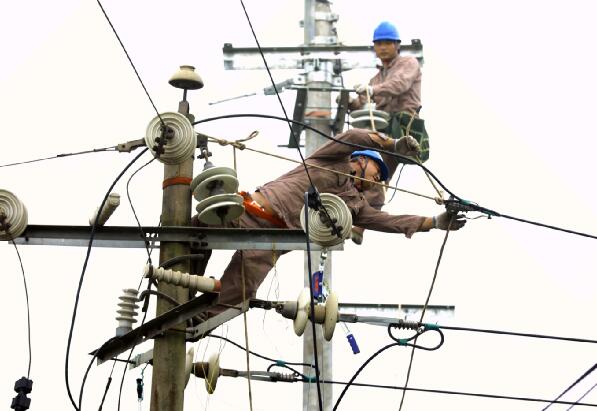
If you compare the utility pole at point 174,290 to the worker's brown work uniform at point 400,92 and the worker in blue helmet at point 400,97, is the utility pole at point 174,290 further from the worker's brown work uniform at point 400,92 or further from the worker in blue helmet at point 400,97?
the worker's brown work uniform at point 400,92

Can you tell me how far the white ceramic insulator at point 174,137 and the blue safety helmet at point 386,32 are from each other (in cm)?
596

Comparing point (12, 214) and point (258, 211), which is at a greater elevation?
point (258, 211)

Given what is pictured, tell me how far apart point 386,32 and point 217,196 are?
6.19 meters

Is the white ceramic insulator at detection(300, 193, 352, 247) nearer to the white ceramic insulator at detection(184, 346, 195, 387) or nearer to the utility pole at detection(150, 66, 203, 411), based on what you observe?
the utility pole at detection(150, 66, 203, 411)

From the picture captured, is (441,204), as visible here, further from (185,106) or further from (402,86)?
(402,86)

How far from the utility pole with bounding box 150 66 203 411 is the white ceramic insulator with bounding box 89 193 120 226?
37 centimetres

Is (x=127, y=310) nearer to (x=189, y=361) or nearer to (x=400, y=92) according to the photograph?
(x=189, y=361)

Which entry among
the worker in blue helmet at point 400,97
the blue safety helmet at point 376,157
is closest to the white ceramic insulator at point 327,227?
the blue safety helmet at point 376,157

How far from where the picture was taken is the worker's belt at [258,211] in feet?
41.8

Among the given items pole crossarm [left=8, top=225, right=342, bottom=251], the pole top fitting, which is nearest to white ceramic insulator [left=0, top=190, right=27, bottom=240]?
pole crossarm [left=8, top=225, right=342, bottom=251]

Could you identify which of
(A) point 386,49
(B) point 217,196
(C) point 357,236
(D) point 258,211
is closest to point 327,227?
(B) point 217,196

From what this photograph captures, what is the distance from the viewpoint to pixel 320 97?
17656 millimetres

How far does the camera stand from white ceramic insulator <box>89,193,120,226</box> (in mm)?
11750

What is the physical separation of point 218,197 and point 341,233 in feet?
2.90
